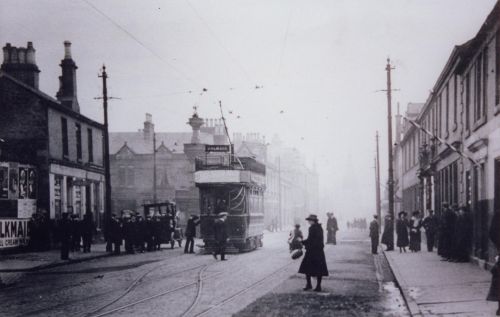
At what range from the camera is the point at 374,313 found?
32.8ft

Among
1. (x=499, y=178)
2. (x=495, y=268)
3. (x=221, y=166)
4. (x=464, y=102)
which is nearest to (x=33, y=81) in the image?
(x=221, y=166)

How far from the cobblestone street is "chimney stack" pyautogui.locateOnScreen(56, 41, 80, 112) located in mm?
18201

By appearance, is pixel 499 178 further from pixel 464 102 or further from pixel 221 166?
pixel 221 166

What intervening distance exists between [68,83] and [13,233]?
13327 millimetres

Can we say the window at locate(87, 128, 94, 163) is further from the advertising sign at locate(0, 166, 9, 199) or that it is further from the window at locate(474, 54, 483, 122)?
the window at locate(474, 54, 483, 122)

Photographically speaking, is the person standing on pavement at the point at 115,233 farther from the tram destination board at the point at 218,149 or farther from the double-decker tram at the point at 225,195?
the tram destination board at the point at 218,149

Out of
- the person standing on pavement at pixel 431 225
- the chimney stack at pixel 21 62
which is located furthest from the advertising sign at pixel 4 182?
the person standing on pavement at pixel 431 225

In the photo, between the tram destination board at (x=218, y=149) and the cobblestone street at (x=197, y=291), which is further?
the tram destination board at (x=218, y=149)

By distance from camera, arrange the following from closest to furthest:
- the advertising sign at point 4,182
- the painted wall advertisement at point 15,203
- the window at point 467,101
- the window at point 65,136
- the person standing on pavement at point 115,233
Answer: the window at point 467,101 < the painted wall advertisement at point 15,203 < the advertising sign at point 4,182 < the person standing on pavement at point 115,233 < the window at point 65,136

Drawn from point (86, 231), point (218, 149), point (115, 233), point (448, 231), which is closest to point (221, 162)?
point (218, 149)

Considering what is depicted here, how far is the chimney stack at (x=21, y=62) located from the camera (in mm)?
30609

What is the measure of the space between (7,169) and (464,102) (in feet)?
58.2

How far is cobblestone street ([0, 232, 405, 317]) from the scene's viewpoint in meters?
10.3

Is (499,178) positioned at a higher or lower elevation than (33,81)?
lower
